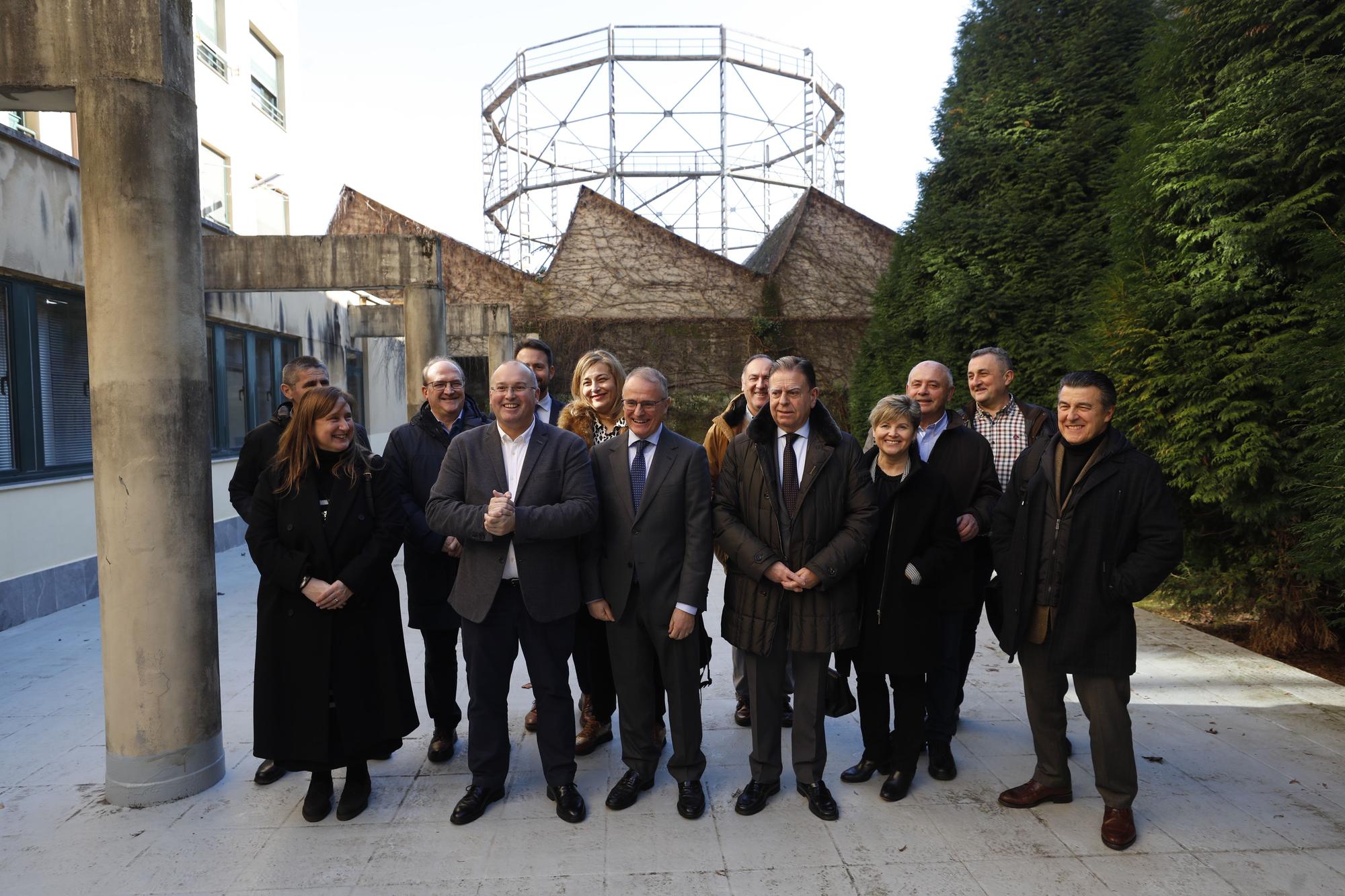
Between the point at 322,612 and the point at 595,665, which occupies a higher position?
the point at 322,612

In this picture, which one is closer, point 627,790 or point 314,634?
point 314,634

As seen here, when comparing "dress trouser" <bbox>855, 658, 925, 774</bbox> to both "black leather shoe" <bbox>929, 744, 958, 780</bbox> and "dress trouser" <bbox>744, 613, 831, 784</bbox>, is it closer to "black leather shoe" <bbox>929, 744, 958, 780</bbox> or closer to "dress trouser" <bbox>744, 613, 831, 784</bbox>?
"black leather shoe" <bbox>929, 744, 958, 780</bbox>

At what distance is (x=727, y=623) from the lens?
4113 millimetres

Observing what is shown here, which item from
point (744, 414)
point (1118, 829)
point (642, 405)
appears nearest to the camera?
point (1118, 829)

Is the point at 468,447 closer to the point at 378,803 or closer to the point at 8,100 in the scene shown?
the point at 378,803

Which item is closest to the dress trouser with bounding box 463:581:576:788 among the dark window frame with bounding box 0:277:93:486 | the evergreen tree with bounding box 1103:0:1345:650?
the evergreen tree with bounding box 1103:0:1345:650

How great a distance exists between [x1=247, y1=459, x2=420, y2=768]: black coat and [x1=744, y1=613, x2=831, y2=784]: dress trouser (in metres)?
1.65

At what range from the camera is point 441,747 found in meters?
4.64

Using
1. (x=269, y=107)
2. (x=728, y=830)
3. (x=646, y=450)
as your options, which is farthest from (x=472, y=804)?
(x=269, y=107)

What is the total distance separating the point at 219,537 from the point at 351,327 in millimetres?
7112

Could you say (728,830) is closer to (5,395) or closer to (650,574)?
(650,574)

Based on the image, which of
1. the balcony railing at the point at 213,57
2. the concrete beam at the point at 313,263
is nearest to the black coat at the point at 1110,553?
the concrete beam at the point at 313,263

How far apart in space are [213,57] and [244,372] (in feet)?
20.3

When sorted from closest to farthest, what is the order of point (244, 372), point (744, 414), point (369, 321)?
1. point (744, 414)
2. point (244, 372)
3. point (369, 321)
